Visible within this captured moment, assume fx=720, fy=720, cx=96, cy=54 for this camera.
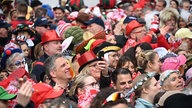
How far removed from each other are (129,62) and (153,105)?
2058 mm

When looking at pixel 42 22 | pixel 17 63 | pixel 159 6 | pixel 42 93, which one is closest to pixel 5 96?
pixel 42 93

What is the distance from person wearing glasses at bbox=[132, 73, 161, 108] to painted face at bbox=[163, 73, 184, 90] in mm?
538

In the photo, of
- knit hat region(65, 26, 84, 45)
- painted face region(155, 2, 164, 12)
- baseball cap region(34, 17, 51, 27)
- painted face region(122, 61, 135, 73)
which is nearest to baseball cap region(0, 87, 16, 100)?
painted face region(122, 61, 135, 73)

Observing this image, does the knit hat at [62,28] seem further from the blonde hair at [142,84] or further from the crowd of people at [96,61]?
the blonde hair at [142,84]

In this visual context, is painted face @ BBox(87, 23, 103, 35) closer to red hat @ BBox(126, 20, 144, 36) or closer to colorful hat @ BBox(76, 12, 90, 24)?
colorful hat @ BBox(76, 12, 90, 24)

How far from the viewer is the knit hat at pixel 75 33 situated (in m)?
12.4

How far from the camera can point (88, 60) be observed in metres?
10.1

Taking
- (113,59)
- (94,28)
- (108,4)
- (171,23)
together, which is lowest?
(108,4)

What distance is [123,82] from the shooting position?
942 cm

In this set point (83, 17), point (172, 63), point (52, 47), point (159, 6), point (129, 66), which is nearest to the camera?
point (129, 66)

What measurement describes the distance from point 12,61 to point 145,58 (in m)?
1.95

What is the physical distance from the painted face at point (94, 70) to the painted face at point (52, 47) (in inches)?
49.3

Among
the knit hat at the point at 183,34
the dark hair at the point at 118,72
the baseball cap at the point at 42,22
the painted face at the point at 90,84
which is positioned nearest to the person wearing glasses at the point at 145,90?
the painted face at the point at 90,84

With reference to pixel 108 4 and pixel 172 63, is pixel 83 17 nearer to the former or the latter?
pixel 108 4
